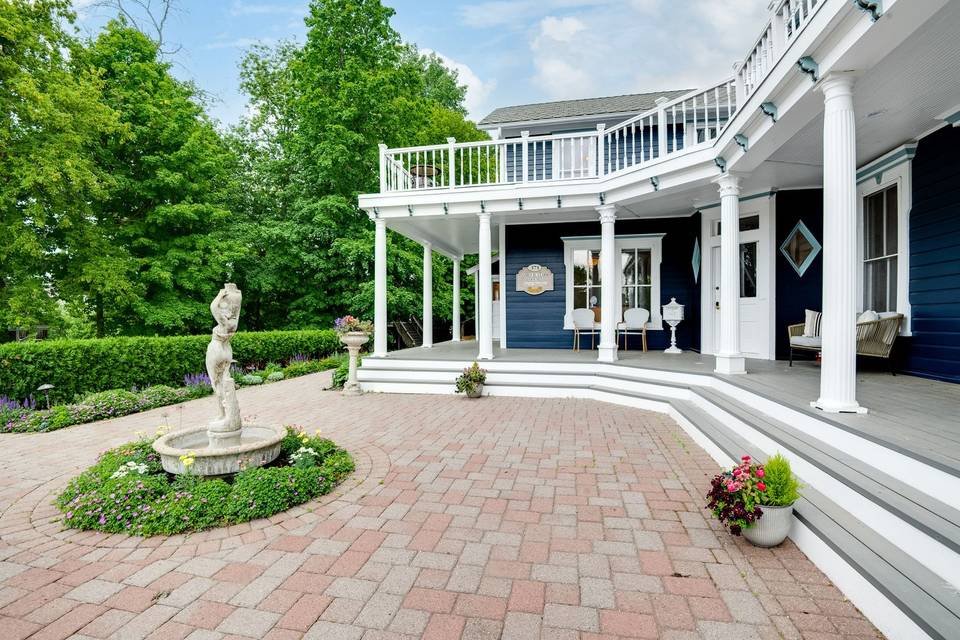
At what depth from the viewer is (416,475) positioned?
3.67 m

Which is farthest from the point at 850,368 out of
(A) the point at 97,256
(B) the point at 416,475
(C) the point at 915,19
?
(A) the point at 97,256

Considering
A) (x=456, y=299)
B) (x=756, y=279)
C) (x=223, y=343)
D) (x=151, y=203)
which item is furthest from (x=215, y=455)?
(x=151, y=203)

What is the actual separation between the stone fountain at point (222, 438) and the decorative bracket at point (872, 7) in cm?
447

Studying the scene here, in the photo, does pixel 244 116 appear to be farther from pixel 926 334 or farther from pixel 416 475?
pixel 926 334

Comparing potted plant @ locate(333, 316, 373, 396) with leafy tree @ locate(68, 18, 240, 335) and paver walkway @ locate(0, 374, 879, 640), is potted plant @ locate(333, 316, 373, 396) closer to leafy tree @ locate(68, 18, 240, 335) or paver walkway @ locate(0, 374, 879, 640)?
paver walkway @ locate(0, 374, 879, 640)

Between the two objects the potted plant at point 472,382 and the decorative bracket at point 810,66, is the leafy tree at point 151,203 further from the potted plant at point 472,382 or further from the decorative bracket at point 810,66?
the decorative bracket at point 810,66

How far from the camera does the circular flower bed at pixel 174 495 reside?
278 centimetres

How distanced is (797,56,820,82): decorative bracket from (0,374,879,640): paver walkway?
3.19 metres

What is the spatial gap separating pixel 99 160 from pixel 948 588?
15.6m

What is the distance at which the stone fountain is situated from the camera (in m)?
3.22

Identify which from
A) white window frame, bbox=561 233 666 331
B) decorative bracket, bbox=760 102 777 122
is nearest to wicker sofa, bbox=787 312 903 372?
decorative bracket, bbox=760 102 777 122

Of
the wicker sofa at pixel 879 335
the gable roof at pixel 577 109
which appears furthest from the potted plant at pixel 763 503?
the gable roof at pixel 577 109

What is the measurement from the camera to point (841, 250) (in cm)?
328

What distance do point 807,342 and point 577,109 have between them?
864cm
